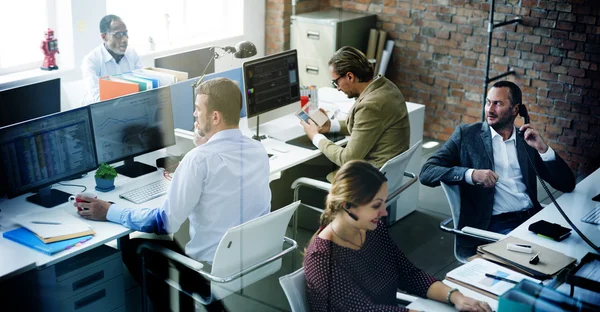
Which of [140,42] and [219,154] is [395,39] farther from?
[140,42]

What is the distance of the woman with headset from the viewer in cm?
189

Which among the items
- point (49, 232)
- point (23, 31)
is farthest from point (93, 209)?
point (23, 31)

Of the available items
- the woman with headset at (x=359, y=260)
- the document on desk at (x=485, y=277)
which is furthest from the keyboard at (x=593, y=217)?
the woman with headset at (x=359, y=260)

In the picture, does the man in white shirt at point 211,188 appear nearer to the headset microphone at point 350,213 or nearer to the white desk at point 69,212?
the white desk at point 69,212

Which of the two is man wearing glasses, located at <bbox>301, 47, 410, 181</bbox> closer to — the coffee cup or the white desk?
the white desk

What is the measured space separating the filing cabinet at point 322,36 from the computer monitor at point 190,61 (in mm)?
589

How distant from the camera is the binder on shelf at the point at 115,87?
3.29 m

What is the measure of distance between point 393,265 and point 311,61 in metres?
2.68

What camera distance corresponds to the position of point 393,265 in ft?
6.93

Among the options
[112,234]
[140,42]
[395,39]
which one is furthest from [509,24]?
[140,42]

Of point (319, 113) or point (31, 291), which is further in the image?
point (319, 113)

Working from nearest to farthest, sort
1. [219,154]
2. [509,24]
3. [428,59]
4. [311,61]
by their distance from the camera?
[219,154] → [509,24] → [428,59] → [311,61]

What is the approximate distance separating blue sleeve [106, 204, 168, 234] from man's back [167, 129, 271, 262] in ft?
0.19

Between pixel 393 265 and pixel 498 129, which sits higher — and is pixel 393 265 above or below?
below
